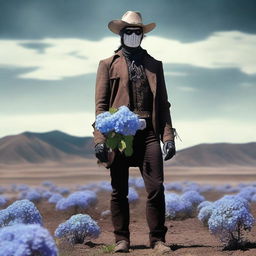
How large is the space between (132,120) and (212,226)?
6.25 feet

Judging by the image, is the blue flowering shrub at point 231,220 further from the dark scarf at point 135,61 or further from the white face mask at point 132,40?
the white face mask at point 132,40

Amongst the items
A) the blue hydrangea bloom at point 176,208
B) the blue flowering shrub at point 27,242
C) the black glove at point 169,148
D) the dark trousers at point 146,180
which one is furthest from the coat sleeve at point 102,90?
the blue hydrangea bloom at point 176,208

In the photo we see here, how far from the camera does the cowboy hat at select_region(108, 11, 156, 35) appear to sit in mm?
6977

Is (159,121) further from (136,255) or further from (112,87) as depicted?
(136,255)

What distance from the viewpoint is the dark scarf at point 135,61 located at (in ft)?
23.1

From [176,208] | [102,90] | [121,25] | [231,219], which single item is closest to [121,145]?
[102,90]

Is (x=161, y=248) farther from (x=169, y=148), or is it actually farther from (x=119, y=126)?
(x=119, y=126)

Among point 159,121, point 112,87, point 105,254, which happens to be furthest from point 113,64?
point 105,254

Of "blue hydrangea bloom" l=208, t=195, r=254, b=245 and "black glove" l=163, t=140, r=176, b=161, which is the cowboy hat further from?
"blue hydrangea bloom" l=208, t=195, r=254, b=245

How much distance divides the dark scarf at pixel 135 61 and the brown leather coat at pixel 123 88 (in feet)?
0.16

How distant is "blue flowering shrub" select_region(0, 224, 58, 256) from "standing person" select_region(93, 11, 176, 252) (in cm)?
304

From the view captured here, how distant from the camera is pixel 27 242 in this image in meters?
3.72

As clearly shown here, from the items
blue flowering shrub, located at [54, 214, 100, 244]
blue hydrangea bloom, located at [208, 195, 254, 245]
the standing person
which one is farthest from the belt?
blue flowering shrub, located at [54, 214, 100, 244]

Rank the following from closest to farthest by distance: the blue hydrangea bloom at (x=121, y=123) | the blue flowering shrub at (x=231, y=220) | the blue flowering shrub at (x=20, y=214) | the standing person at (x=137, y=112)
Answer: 1. the blue hydrangea bloom at (x=121, y=123)
2. the standing person at (x=137, y=112)
3. the blue flowering shrub at (x=20, y=214)
4. the blue flowering shrub at (x=231, y=220)
